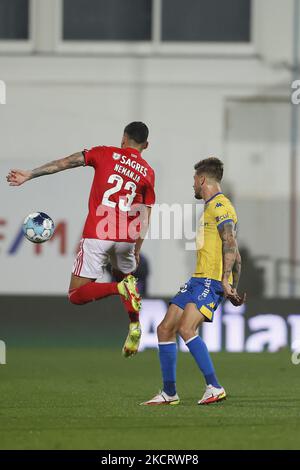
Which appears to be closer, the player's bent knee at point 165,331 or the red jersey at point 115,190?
the player's bent knee at point 165,331

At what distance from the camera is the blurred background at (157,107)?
21.1 m

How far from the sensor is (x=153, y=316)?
18.1 m

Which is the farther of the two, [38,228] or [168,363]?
[38,228]

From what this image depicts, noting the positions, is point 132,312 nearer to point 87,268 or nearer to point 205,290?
point 205,290

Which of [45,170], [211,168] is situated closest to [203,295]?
[211,168]

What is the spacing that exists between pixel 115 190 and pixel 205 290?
4.61 ft

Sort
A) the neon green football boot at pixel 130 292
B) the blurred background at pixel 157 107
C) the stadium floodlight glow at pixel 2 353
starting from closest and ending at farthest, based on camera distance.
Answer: the neon green football boot at pixel 130 292 → the stadium floodlight glow at pixel 2 353 → the blurred background at pixel 157 107

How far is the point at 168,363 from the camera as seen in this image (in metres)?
10.4

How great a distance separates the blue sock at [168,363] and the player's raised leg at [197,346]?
17cm

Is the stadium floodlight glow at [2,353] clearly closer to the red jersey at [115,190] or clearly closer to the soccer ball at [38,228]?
the soccer ball at [38,228]

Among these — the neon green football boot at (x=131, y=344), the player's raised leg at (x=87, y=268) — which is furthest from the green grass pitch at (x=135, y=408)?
the player's raised leg at (x=87, y=268)
